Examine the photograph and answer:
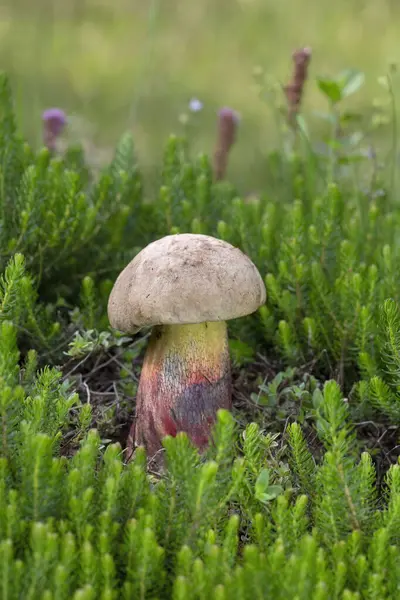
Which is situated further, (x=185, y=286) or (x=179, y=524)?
(x=185, y=286)

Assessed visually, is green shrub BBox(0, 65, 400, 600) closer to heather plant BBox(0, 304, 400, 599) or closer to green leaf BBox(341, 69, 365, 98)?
heather plant BBox(0, 304, 400, 599)

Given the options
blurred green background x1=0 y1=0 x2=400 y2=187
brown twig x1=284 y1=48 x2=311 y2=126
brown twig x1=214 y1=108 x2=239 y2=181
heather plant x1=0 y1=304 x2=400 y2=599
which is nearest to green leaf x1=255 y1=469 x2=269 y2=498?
heather plant x1=0 y1=304 x2=400 y2=599

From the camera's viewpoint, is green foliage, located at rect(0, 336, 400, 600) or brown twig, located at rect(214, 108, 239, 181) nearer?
green foliage, located at rect(0, 336, 400, 600)

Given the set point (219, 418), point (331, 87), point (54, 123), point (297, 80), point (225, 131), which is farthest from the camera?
point (225, 131)

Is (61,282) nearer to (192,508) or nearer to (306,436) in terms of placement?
(306,436)

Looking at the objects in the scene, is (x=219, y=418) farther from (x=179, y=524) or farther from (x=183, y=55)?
(x=183, y=55)

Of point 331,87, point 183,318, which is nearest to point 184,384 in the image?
point 183,318

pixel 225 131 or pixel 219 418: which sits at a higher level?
pixel 225 131
